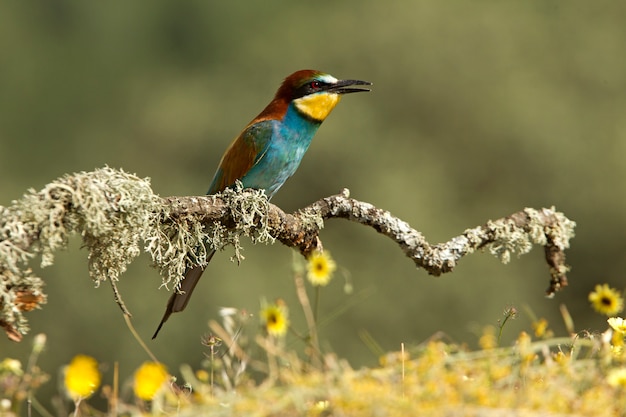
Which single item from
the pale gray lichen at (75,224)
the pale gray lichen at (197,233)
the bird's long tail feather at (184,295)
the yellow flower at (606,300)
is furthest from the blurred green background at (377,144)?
the yellow flower at (606,300)

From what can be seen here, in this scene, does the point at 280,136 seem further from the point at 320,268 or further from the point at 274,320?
the point at 274,320

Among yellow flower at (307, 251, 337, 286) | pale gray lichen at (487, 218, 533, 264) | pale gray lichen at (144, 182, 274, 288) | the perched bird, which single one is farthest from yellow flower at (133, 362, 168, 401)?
the perched bird

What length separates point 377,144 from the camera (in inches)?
565

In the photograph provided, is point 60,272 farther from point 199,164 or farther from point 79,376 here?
point 79,376

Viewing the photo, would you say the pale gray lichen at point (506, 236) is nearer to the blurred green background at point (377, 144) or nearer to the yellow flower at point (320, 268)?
the yellow flower at point (320, 268)

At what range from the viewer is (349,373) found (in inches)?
65.1

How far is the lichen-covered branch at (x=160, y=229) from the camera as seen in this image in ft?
6.74

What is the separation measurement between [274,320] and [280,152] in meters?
2.14

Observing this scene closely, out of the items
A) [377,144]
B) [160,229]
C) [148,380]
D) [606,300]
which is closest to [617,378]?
[606,300]

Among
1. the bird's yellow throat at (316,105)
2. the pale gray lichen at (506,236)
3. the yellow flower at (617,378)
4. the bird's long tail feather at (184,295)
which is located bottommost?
the yellow flower at (617,378)

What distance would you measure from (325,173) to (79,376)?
38.3 feet

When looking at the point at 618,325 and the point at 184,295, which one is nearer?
the point at 618,325

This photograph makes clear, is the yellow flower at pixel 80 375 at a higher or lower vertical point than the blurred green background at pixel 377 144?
lower

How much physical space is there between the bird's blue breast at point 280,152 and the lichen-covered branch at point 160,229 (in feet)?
2.91
